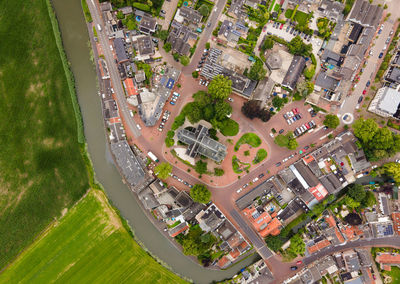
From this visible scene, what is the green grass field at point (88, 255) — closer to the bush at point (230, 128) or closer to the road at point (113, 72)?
the road at point (113, 72)

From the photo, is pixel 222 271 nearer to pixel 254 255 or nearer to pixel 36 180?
pixel 254 255

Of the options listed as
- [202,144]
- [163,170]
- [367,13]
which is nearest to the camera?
[202,144]

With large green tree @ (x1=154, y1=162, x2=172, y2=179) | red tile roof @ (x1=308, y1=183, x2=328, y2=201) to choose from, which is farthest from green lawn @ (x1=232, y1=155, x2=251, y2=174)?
red tile roof @ (x1=308, y1=183, x2=328, y2=201)

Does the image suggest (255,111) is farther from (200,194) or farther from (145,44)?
(145,44)

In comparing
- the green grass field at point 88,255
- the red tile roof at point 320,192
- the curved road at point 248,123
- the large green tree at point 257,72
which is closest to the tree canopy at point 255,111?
the curved road at point 248,123

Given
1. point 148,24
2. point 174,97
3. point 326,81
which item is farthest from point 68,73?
point 326,81

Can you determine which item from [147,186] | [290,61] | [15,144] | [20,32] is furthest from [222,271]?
[20,32]
